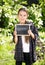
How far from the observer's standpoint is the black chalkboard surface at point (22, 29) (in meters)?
4.59

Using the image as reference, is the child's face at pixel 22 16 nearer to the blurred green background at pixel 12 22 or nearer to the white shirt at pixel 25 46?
the white shirt at pixel 25 46

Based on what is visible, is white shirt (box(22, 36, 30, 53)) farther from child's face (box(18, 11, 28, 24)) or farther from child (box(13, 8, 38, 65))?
child's face (box(18, 11, 28, 24))

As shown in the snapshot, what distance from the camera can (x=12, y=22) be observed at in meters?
9.04

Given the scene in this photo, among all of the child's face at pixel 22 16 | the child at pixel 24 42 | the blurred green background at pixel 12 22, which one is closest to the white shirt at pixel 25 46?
the child at pixel 24 42

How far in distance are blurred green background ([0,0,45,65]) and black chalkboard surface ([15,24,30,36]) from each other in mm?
2280

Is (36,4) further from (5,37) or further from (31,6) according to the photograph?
(5,37)

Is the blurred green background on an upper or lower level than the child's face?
lower

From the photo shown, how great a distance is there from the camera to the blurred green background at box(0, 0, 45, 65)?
7.31 meters

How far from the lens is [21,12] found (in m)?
4.65

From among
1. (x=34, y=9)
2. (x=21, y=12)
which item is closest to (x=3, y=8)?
(x=34, y=9)

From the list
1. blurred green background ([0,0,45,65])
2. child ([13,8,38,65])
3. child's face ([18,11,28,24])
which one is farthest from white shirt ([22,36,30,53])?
blurred green background ([0,0,45,65])

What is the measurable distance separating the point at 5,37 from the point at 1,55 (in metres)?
1.34

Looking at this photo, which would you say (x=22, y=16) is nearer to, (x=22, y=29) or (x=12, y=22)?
(x=22, y=29)

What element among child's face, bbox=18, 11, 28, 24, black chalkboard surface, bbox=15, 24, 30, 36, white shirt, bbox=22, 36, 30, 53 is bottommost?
white shirt, bbox=22, 36, 30, 53
